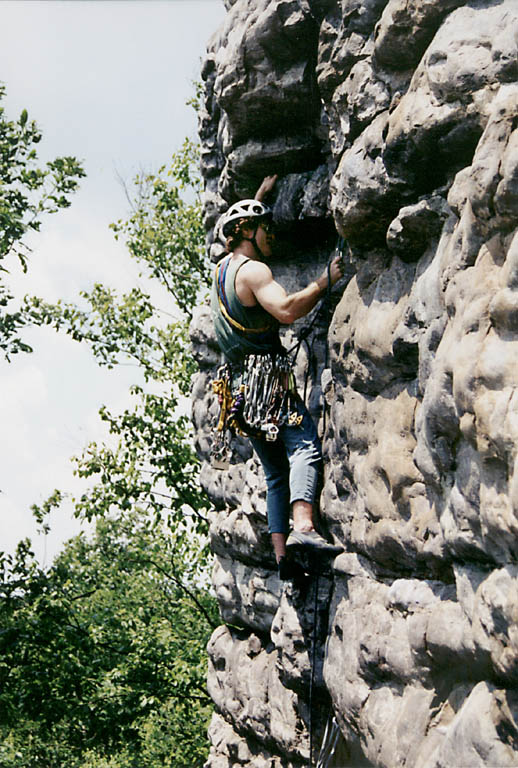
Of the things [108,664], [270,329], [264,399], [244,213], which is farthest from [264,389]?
[108,664]

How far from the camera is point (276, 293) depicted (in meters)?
4.35

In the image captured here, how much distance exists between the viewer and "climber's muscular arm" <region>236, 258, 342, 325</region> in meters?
4.27

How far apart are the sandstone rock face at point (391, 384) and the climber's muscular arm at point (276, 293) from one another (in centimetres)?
14

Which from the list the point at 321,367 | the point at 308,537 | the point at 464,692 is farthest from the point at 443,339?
the point at 321,367

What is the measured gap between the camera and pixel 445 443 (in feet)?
9.95

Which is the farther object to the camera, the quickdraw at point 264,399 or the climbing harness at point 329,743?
the quickdraw at point 264,399

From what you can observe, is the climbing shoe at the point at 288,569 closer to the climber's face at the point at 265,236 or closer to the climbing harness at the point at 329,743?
the climbing harness at the point at 329,743

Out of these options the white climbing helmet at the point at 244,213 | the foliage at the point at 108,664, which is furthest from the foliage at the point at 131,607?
the white climbing helmet at the point at 244,213

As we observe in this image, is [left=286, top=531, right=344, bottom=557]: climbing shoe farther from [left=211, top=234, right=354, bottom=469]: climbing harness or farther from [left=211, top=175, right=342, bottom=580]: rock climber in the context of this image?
[left=211, top=234, right=354, bottom=469]: climbing harness

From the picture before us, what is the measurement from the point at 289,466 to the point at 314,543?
0.72 meters

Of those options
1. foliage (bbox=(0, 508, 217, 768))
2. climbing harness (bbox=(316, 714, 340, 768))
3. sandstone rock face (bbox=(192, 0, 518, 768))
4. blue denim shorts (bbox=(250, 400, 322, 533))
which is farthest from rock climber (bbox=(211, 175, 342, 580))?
foliage (bbox=(0, 508, 217, 768))

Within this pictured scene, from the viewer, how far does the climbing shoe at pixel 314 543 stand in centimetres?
412

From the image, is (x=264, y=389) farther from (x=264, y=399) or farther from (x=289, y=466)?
(x=289, y=466)

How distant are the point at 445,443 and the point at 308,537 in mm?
1315
